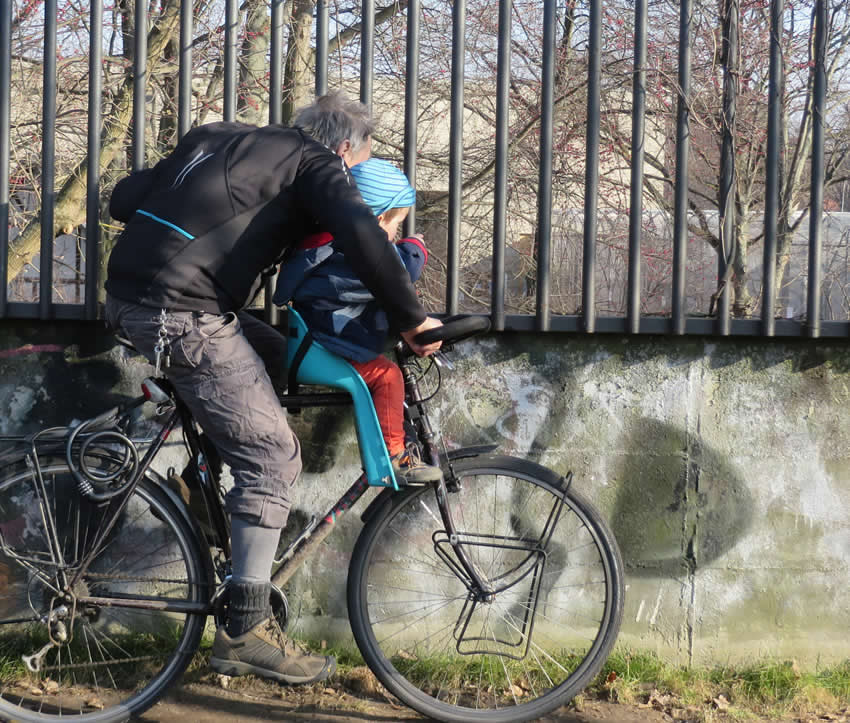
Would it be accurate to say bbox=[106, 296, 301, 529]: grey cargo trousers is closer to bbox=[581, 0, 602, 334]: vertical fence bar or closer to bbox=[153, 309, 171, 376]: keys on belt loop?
bbox=[153, 309, 171, 376]: keys on belt loop

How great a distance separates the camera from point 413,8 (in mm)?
3471

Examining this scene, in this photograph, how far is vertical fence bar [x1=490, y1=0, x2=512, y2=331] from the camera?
137 inches

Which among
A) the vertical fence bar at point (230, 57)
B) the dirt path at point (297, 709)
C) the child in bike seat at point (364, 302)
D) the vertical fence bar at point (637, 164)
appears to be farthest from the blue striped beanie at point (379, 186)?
the dirt path at point (297, 709)

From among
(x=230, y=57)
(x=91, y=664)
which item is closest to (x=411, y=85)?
(x=230, y=57)

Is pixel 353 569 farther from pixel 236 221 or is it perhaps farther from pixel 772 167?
pixel 772 167

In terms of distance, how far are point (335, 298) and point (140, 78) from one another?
126 centimetres

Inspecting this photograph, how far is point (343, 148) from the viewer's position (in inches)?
117

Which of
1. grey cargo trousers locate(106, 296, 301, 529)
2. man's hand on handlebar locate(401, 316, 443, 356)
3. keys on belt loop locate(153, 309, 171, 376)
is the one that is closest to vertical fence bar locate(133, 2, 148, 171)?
grey cargo trousers locate(106, 296, 301, 529)

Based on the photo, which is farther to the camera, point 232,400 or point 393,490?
point 393,490

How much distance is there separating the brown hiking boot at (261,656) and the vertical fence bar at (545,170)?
1499 millimetres

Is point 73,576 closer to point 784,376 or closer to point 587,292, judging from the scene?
point 587,292

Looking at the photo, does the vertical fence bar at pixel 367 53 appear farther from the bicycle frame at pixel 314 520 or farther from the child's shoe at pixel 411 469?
the child's shoe at pixel 411 469

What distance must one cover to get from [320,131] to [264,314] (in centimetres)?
86

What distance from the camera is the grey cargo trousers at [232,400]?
9.17 feet
